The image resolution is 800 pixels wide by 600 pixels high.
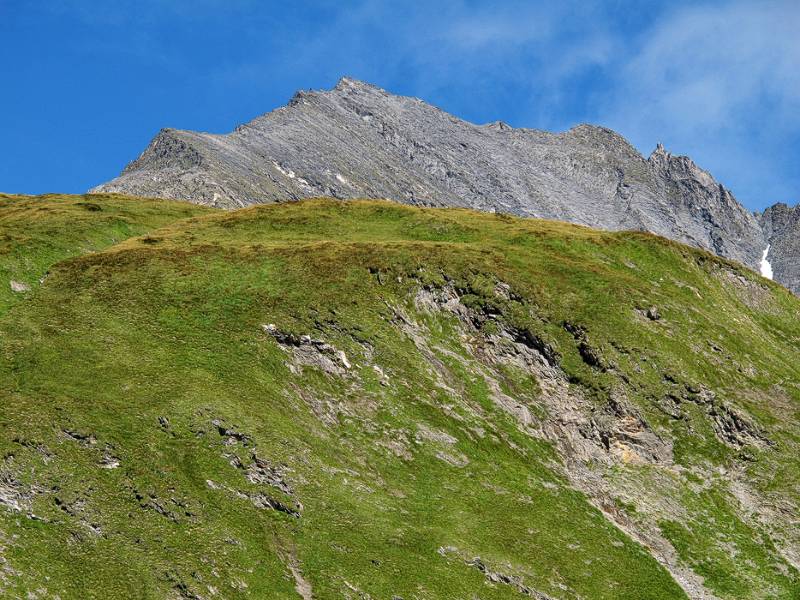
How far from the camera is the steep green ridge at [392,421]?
4038 cm

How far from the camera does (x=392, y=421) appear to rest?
5575cm

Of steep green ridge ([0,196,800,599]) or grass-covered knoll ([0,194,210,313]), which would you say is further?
grass-covered knoll ([0,194,210,313])

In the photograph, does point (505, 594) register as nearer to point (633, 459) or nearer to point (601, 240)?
point (633, 459)

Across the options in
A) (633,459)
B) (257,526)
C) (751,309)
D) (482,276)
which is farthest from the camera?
(751,309)

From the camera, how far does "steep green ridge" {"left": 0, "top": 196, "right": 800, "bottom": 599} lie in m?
40.4

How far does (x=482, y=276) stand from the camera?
72625 millimetres

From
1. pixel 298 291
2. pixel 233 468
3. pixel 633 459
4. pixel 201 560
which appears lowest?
pixel 201 560

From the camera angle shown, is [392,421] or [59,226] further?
[59,226]

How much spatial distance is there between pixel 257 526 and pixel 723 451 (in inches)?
1453

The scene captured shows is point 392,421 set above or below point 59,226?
below

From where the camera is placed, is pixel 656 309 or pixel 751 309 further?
pixel 751 309

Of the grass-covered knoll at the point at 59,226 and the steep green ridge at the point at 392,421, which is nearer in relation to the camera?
the steep green ridge at the point at 392,421

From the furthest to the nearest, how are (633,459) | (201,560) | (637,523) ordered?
(633,459) → (637,523) → (201,560)

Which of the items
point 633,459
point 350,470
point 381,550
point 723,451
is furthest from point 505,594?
point 723,451
